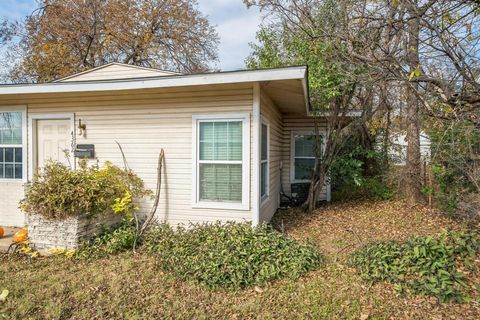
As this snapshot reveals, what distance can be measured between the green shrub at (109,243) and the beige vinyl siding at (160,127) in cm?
67

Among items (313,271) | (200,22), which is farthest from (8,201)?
(200,22)

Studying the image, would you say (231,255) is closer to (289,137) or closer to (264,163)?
(264,163)

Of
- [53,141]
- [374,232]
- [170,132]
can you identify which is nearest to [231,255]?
[170,132]

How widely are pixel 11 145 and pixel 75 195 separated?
2.77m

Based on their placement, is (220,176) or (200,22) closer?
(220,176)

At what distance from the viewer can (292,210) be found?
7.73 meters

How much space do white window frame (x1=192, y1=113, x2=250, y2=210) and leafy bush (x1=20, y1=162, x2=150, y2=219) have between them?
1.12 metres

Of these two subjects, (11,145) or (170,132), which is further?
(11,145)

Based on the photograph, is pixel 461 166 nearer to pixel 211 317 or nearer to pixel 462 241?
pixel 462 241

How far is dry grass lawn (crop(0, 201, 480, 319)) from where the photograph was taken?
10.1 ft

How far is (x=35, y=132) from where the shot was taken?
5.96 meters

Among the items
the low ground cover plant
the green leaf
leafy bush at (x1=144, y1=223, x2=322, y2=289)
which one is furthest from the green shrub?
the green leaf

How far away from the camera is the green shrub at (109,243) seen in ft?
14.8

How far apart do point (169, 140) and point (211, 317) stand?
3101mm
